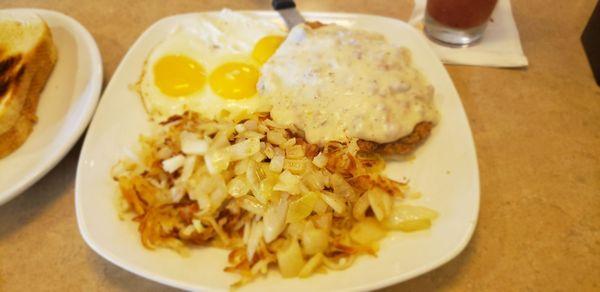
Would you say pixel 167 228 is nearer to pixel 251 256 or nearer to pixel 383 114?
pixel 251 256

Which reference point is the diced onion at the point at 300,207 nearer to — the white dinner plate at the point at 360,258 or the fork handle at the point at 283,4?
the white dinner plate at the point at 360,258

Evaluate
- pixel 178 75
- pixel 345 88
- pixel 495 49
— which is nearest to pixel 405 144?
pixel 345 88

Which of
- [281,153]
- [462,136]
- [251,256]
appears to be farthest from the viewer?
[462,136]

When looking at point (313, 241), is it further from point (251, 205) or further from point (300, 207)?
point (251, 205)

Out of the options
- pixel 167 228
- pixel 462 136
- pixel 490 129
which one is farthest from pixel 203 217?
pixel 490 129

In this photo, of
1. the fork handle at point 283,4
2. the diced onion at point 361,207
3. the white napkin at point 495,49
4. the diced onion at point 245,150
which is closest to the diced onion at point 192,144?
the diced onion at point 245,150

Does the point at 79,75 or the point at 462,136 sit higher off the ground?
the point at 462,136
